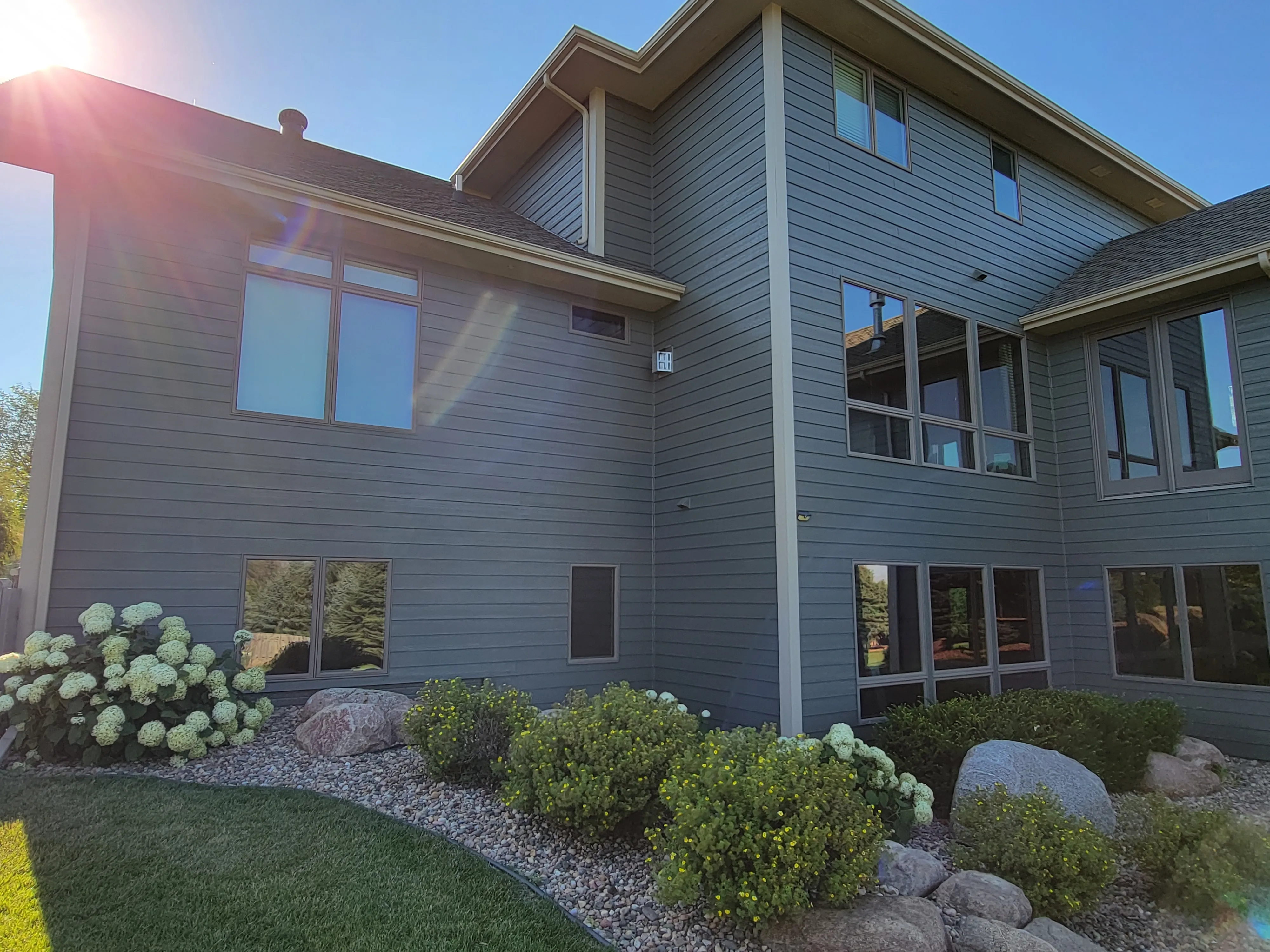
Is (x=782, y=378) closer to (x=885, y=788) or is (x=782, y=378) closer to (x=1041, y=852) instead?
(x=885, y=788)

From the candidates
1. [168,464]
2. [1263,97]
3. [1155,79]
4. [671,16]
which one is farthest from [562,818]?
[1263,97]

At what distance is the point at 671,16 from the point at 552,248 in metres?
2.69

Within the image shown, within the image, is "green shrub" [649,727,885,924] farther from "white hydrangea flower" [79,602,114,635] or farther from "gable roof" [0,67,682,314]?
"gable roof" [0,67,682,314]

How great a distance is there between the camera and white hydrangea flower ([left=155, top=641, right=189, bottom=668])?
5520 millimetres

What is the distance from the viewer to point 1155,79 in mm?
13109

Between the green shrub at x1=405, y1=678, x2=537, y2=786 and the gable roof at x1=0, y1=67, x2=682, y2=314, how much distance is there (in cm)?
445

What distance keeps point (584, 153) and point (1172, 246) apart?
7.15 m

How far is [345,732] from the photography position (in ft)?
18.4

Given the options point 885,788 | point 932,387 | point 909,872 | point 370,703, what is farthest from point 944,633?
point 370,703

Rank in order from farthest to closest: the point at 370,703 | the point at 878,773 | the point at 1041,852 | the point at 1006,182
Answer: the point at 1006,182 → the point at 370,703 → the point at 878,773 → the point at 1041,852

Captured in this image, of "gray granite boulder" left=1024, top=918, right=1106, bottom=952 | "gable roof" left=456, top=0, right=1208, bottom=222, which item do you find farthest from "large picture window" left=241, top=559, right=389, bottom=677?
"gable roof" left=456, top=0, right=1208, bottom=222

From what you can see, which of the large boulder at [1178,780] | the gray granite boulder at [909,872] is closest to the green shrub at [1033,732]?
the large boulder at [1178,780]

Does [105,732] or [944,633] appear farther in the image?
[944,633]

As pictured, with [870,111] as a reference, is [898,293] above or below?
below
